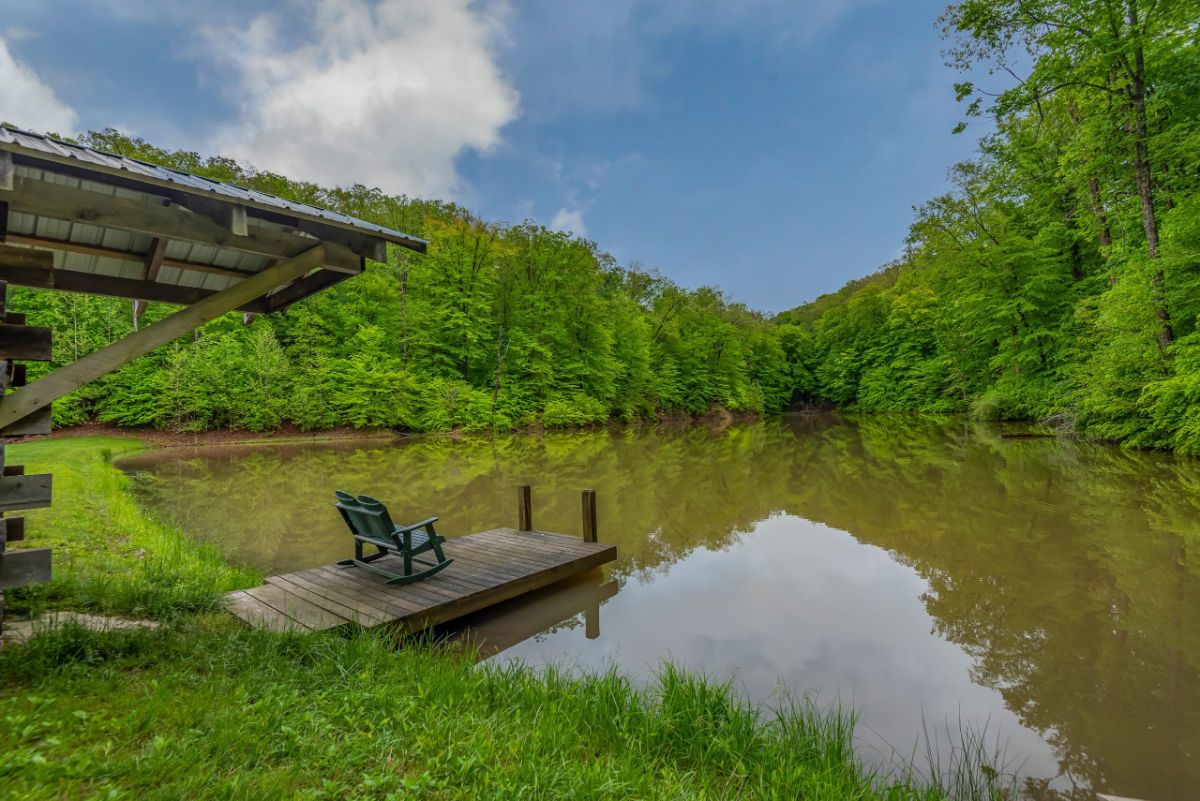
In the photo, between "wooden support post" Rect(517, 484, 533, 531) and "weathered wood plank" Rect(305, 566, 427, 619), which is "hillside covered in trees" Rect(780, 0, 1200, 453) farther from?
"weathered wood plank" Rect(305, 566, 427, 619)

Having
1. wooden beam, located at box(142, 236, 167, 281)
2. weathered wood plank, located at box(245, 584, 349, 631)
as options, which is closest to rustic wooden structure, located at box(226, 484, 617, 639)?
weathered wood plank, located at box(245, 584, 349, 631)

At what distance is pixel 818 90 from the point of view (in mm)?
55062

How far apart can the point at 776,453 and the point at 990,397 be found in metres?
12.1

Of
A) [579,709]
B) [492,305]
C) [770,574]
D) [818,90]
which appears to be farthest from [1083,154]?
[818,90]

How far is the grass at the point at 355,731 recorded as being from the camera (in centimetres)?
182

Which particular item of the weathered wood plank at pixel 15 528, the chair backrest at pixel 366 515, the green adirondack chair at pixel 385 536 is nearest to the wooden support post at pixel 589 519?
the green adirondack chair at pixel 385 536

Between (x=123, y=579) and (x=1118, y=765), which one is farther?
(x=123, y=579)

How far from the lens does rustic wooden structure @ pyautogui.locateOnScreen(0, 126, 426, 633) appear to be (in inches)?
110

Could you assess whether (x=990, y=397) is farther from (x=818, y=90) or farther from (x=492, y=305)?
(x=818, y=90)

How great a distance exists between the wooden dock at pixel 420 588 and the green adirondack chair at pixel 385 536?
0.10m

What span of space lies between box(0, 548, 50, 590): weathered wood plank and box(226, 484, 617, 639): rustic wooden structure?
4.02ft

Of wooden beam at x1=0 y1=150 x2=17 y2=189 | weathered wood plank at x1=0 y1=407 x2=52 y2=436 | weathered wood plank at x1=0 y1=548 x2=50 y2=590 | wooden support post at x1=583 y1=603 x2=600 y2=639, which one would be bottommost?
wooden support post at x1=583 y1=603 x2=600 y2=639

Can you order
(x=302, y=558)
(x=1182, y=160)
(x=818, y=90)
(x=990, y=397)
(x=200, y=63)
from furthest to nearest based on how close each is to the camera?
(x=818, y=90), (x=200, y=63), (x=990, y=397), (x=1182, y=160), (x=302, y=558)

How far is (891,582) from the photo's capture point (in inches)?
233
